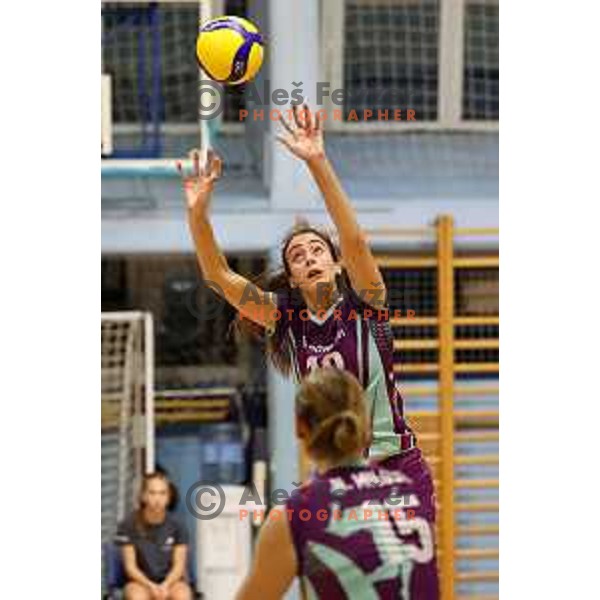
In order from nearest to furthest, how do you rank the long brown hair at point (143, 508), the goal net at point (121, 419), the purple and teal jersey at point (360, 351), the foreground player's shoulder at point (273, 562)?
1. the foreground player's shoulder at point (273, 562)
2. the purple and teal jersey at point (360, 351)
3. the long brown hair at point (143, 508)
4. the goal net at point (121, 419)

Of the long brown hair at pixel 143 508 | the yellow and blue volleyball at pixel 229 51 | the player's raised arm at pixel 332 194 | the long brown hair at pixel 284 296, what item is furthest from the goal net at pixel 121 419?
the player's raised arm at pixel 332 194

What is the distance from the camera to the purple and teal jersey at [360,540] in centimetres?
272

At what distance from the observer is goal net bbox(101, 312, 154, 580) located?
6629 mm

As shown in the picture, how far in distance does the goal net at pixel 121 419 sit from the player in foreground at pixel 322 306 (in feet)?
8.85

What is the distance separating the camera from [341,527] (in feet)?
9.01

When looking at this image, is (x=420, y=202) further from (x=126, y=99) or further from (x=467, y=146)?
(x=126, y=99)

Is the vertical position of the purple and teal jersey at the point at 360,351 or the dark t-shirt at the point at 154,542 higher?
the purple and teal jersey at the point at 360,351

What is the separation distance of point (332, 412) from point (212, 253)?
3.71ft

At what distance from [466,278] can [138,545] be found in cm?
182

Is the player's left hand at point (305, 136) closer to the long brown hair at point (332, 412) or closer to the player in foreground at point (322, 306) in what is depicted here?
the player in foreground at point (322, 306)

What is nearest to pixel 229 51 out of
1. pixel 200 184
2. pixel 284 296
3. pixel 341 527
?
pixel 200 184

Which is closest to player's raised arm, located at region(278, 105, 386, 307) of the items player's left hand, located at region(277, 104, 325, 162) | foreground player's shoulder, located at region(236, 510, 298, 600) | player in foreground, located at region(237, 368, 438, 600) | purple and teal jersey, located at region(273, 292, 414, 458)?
player's left hand, located at region(277, 104, 325, 162)
